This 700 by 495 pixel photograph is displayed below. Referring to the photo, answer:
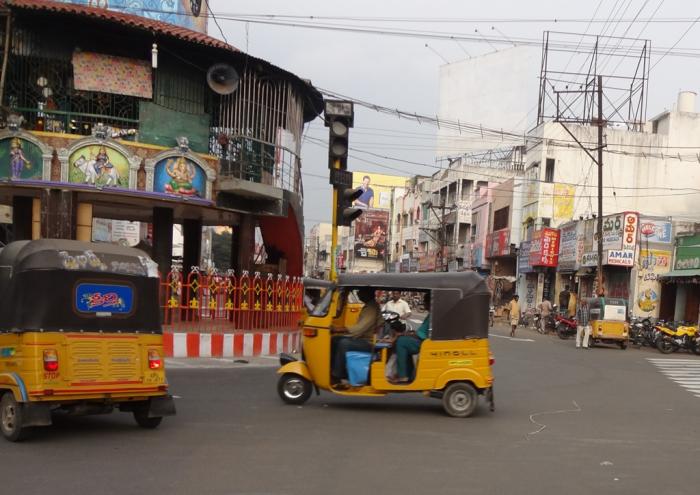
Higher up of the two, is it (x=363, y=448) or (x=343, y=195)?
(x=343, y=195)

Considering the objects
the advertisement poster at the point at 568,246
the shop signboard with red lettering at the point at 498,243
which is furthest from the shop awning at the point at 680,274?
the shop signboard with red lettering at the point at 498,243

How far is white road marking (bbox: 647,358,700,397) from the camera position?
14548mm

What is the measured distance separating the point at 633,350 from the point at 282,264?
12.5 m

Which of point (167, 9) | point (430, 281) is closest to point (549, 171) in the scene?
point (167, 9)

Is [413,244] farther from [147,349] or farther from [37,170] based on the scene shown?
[147,349]

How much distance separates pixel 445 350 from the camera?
968 cm

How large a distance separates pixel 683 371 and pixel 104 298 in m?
14.8

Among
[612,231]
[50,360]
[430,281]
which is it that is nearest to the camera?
[50,360]

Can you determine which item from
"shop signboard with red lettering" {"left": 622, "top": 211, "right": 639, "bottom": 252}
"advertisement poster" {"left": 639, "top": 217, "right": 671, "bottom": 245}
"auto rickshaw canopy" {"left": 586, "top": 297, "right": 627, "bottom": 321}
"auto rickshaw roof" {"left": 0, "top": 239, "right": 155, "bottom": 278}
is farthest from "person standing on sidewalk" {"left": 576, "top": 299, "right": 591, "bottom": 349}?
"auto rickshaw roof" {"left": 0, "top": 239, "right": 155, "bottom": 278}

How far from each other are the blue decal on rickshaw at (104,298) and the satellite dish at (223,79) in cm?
1095

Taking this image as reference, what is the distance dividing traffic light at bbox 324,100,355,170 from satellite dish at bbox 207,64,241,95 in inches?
279

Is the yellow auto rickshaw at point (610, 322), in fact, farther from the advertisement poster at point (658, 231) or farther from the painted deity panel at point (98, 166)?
the painted deity panel at point (98, 166)

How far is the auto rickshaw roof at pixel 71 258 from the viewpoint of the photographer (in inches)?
290

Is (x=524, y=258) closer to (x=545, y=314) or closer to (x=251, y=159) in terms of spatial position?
(x=545, y=314)
